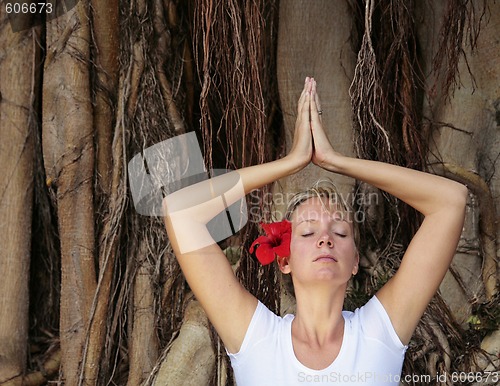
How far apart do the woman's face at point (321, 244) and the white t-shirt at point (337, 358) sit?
10 centimetres

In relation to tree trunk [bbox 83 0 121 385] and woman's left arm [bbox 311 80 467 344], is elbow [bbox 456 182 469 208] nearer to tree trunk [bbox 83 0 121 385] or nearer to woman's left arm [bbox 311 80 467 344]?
woman's left arm [bbox 311 80 467 344]

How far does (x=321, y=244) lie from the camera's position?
1.62 metres

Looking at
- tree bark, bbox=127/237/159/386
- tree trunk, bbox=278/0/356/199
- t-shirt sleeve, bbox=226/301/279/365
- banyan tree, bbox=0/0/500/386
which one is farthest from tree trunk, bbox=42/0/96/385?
t-shirt sleeve, bbox=226/301/279/365

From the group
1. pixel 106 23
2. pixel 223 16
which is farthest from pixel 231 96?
pixel 106 23

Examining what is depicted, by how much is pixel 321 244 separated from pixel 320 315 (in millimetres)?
141

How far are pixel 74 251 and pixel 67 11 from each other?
2.17 feet

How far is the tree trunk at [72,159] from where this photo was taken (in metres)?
2.42

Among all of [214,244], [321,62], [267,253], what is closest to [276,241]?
[267,253]

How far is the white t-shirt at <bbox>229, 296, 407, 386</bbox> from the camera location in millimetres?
1566

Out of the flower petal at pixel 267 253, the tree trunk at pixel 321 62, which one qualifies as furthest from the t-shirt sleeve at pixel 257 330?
the tree trunk at pixel 321 62

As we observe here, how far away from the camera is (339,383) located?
60.8 inches

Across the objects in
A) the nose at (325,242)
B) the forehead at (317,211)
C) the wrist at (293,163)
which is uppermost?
the wrist at (293,163)

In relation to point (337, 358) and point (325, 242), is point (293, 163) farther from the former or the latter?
point (337, 358)

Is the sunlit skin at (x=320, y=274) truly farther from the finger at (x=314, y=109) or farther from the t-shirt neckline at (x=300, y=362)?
the finger at (x=314, y=109)
